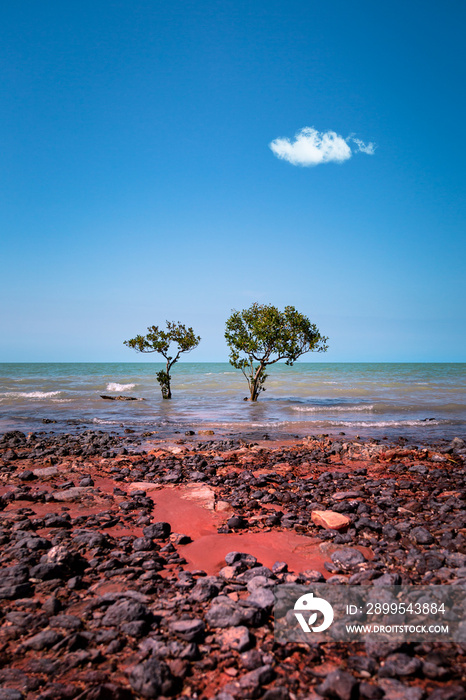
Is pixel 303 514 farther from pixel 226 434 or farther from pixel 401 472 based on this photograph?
pixel 226 434

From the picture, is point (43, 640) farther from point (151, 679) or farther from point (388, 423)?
point (388, 423)

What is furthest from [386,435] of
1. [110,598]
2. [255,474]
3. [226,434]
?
→ [110,598]

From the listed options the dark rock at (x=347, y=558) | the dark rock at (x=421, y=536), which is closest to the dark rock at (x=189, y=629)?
the dark rock at (x=347, y=558)

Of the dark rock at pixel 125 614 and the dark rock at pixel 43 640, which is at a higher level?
the dark rock at pixel 125 614

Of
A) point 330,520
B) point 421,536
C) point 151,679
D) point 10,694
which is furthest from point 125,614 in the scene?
point 421,536

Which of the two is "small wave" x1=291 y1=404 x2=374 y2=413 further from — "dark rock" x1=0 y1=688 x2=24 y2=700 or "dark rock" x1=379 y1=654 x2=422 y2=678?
"dark rock" x1=0 y1=688 x2=24 y2=700
